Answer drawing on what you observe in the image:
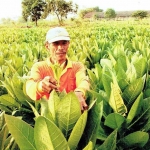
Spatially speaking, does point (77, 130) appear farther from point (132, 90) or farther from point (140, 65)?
point (140, 65)

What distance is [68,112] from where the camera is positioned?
135cm

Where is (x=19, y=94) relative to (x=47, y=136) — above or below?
below

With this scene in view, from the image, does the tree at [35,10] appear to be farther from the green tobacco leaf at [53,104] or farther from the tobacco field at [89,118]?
the green tobacco leaf at [53,104]

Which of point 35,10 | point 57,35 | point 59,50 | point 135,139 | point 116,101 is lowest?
point 35,10

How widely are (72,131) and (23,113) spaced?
61.7 inches

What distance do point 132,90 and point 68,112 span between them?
865 mm

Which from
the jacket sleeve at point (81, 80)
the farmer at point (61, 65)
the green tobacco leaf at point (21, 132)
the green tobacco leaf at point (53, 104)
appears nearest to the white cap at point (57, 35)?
the farmer at point (61, 65)

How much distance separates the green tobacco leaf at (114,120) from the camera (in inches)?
75.5

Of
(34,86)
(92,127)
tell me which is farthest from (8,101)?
(92,127)

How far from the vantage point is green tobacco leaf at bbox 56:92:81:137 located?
1317 millimetres

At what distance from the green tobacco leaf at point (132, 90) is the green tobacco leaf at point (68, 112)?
2.63 feet

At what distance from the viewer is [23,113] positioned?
110 inches

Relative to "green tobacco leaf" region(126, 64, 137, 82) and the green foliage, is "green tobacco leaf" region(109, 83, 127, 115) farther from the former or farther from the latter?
the green foliage

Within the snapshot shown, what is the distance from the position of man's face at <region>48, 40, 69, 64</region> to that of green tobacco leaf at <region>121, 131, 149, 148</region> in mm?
884
